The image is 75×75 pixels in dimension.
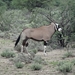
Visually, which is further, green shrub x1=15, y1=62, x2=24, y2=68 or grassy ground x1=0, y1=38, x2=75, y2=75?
green shrub x1=15, y1=62, x2=24, y2=68

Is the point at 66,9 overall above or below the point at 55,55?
above

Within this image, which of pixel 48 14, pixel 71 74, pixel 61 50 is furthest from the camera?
pixel 48 14

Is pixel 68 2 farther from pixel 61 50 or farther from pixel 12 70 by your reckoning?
pixel 12 70

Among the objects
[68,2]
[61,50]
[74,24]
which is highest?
[68,2]

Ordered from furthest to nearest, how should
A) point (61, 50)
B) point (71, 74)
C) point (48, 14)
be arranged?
point (48, 14) < point (61, 50) < point (71, 74)

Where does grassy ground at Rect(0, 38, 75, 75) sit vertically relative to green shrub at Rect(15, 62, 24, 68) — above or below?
below

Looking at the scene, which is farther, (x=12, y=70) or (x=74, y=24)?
(x=74, y=24)

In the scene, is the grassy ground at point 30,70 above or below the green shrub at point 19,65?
below

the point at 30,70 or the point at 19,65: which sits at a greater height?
the point at 19,65

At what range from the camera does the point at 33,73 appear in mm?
10781

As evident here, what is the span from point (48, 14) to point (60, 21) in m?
1.01

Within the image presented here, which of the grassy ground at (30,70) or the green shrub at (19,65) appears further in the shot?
the green shrub at (19,65)

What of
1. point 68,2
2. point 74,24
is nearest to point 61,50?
point 74,24

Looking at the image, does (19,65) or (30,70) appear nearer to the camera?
(30,70)
